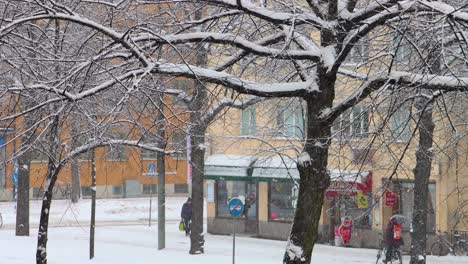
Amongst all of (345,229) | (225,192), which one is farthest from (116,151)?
(225,192)

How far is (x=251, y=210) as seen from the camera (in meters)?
27.9

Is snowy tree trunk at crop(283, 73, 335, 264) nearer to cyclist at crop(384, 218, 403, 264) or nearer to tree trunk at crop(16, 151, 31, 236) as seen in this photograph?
cyclist at crop(384, 218, 403, 264)

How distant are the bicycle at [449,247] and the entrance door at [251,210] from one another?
7159 mm

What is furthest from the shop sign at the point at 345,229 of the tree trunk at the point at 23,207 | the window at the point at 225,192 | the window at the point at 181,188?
the window at the point at 181,188

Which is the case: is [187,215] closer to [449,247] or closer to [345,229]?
[345,229]

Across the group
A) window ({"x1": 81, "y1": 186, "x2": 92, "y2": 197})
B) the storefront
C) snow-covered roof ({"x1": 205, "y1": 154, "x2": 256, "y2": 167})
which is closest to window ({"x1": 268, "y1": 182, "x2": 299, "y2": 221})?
the storefront

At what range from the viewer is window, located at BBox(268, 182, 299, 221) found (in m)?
26.8

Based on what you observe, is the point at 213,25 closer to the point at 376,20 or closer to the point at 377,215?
the point at 376,20

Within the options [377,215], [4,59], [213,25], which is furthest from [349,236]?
[4,59]

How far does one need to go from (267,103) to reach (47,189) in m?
7.30

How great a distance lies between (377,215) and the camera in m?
24.7

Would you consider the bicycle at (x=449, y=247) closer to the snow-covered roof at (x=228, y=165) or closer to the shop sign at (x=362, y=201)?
the shop sign at (x=362, y=201)

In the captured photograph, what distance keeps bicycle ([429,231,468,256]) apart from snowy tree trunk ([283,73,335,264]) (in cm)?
1373

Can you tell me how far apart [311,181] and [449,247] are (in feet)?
46.5
